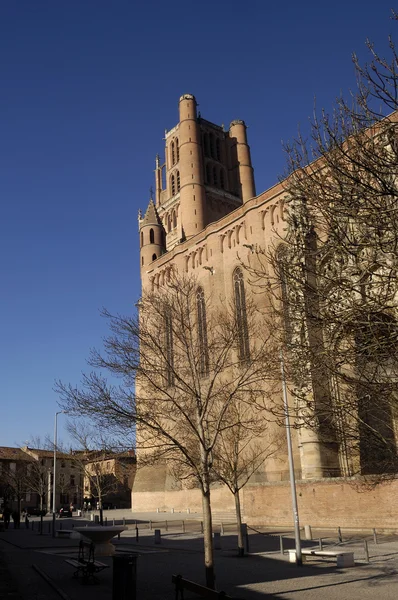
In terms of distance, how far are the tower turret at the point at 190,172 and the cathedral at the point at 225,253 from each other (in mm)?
101

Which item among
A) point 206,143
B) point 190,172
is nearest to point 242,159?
point 206,143

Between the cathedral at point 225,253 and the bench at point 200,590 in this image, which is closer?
the bench at point 200,590

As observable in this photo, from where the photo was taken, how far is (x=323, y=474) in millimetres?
26781

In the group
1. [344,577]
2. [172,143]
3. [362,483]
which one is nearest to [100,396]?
[344,577]

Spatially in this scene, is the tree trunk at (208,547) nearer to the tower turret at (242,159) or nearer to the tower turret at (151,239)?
the tower turret at (151,239)

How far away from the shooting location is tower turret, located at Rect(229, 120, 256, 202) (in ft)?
201

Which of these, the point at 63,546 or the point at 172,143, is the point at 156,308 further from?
the point at 172,143

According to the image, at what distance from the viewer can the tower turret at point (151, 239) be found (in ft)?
175

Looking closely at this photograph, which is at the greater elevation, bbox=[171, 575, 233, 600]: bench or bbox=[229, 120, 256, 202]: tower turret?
bbox=[229, 120, 256, 202]: tower turret

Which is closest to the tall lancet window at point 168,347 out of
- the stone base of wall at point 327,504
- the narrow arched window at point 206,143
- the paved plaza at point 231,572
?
the paved plaza at point 231,572

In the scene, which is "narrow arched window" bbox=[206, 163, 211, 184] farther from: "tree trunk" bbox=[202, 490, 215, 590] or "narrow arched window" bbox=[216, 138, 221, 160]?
"tree trunk" bbox=[202, 490, 215, 590]

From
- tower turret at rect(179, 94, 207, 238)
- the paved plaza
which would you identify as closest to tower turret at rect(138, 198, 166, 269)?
tower turret at rect(179, 94, 207, 238)

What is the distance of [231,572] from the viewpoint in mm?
14422

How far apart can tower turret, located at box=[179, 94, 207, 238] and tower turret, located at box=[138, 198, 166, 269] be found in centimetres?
246
